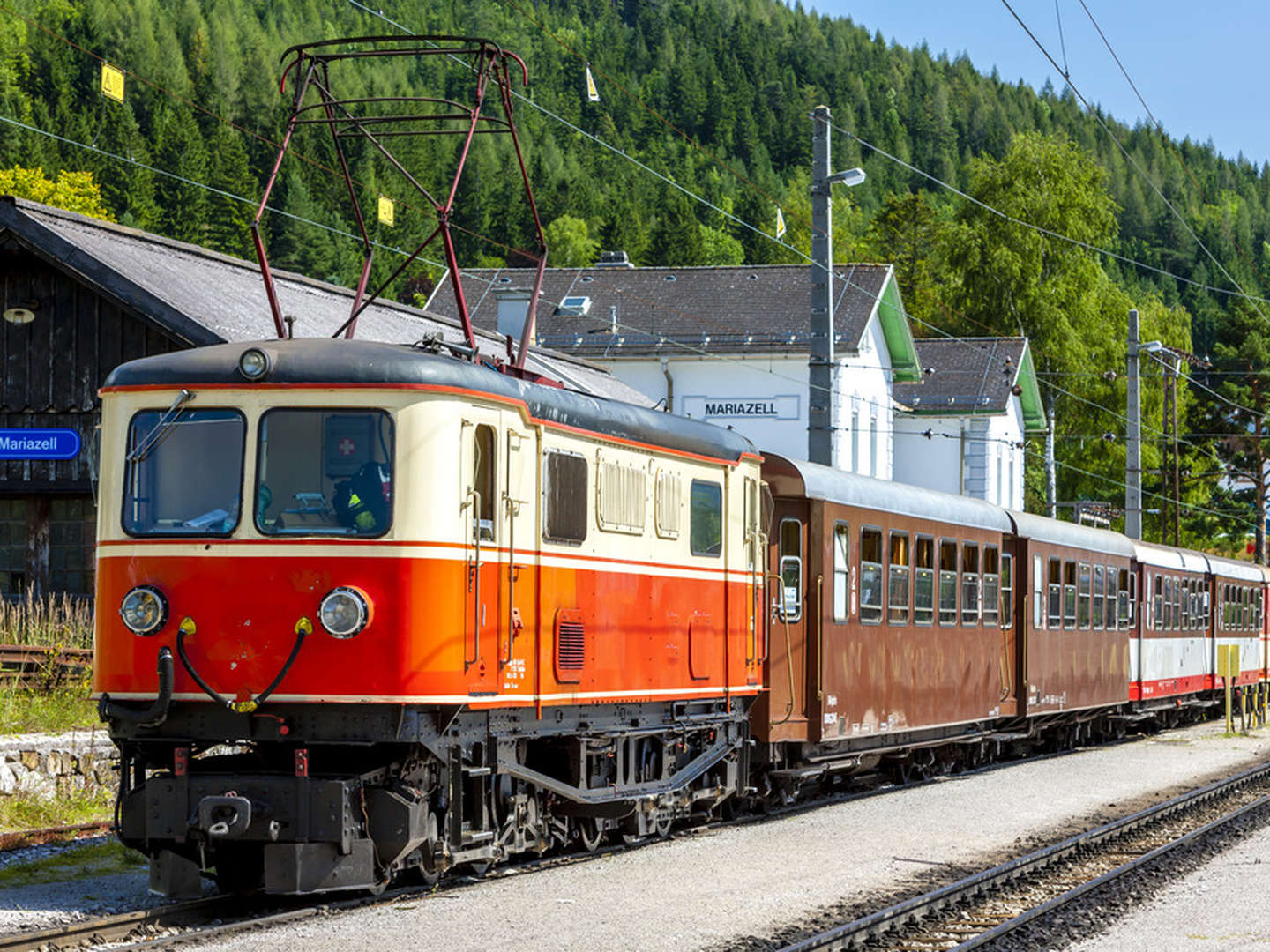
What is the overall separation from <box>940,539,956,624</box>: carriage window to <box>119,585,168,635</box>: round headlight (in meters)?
11.2

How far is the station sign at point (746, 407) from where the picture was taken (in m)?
46.0

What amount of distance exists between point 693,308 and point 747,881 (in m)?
37.0

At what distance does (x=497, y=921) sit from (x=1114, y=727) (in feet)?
71.0

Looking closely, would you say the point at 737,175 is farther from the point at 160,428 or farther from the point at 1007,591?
the point at 160,428

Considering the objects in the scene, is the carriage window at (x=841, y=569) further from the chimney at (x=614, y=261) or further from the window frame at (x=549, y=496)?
the chimney at (x=614, y=261)

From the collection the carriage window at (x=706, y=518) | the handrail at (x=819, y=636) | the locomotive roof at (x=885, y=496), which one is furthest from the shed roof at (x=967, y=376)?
the carriage window at (x=706, y=518)

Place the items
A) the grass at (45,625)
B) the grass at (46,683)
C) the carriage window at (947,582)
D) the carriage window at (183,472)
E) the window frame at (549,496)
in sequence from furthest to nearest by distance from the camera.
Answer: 1. the carriage window at (947,582)
2. the grass at (45,625)
3. the grass at (46,683)
4. the window frame at (549,496)
5. the carriage window at (183,472)

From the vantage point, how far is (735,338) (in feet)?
154

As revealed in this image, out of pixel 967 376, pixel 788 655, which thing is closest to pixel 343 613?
pixel 788 655

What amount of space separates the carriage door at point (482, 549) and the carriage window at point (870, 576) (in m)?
7.25

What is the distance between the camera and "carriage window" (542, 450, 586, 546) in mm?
11797

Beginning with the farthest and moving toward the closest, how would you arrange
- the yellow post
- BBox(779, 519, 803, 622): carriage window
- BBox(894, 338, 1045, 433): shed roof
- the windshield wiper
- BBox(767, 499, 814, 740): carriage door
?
BBox(894, 338, 1045, 433): shed roof < the yellow post < BBox(779, 519, 803, 622): carriage window < BBox(767, 499, 814, 740): carriage door < the windshield wiper

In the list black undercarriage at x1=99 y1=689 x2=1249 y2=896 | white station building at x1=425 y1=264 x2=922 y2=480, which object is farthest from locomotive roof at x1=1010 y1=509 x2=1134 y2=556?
white station building at x1=425 y1=264 x2=922 y2=480

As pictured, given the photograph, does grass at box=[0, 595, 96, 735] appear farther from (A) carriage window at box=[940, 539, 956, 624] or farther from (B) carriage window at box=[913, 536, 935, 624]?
(A) carriage window at box=[940, 539, 956, 624]
